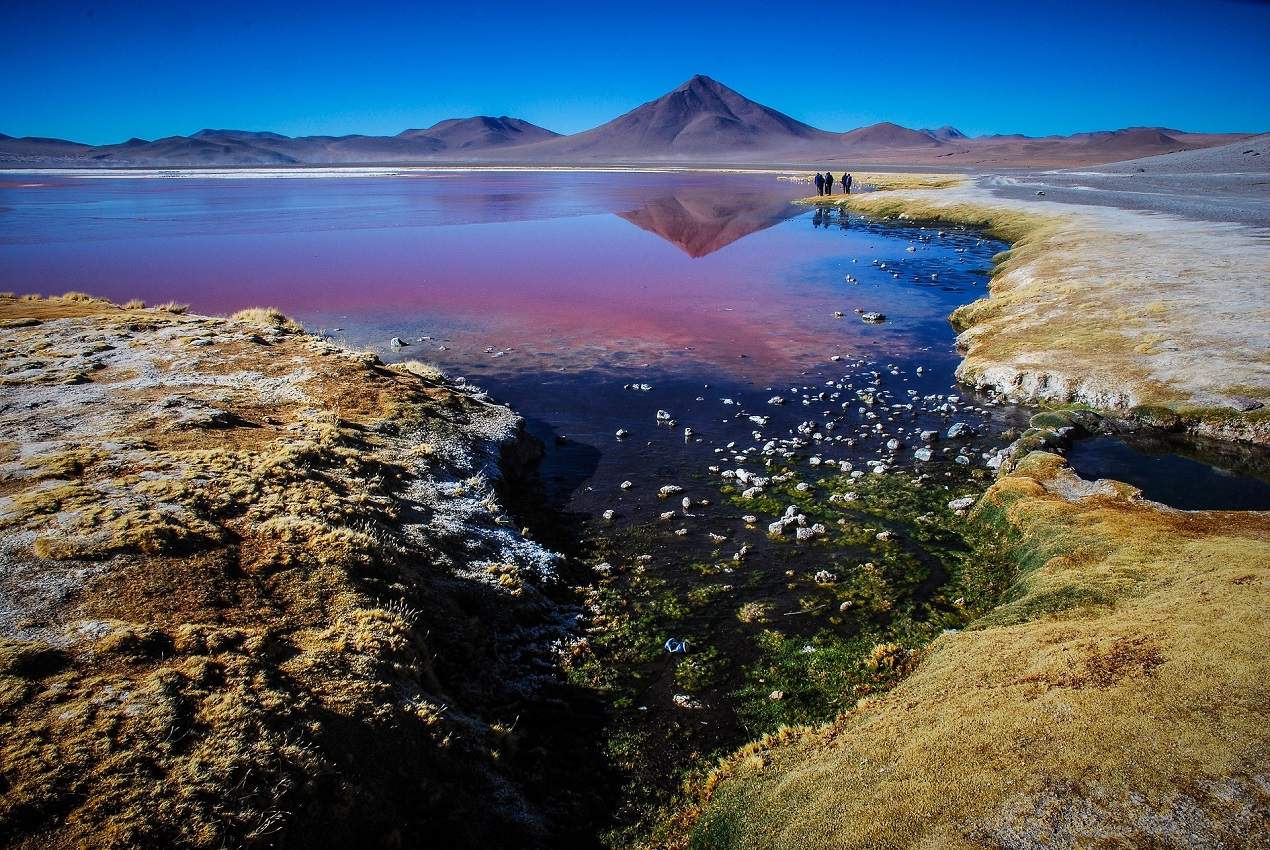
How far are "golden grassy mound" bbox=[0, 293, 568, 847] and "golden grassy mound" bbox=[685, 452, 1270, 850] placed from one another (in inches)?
107

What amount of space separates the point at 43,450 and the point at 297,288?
24001 millimetres

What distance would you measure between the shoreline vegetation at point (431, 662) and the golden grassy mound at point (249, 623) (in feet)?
0.10

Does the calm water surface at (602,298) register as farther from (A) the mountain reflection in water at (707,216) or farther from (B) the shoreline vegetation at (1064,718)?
(B) the shoreline vegetation at (1064,718)

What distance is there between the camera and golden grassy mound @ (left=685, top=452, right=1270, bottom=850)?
16.0ft

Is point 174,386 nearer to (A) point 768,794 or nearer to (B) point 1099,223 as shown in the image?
(A) point 768,794

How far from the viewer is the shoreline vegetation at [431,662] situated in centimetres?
513

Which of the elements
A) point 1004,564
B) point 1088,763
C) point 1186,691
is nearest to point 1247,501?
point 1004,564

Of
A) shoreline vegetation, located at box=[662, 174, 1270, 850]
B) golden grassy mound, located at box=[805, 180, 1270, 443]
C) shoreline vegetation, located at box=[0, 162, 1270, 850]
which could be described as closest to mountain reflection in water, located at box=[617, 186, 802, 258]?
golden grassy mound, located at box=[805, 180, 1270, 443]

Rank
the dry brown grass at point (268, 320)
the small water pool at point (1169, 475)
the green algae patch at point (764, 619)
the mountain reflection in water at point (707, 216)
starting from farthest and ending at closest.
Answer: the mountain reflection in water at point (707, 216)
the dry brown grass at point (268, 320)
the small water pool at point (1169, 475)
the green algae patch at point (764, 619)

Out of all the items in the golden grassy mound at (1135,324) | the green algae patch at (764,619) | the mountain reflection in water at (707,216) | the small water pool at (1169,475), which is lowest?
the green algae patch at (764,619)

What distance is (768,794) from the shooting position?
21.1ft

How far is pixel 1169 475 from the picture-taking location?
43.9 feet

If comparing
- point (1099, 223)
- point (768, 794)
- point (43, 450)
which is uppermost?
point (1099, 223)

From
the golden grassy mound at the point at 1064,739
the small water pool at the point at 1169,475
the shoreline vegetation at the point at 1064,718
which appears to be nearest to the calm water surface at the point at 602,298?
the small water pool at the point at 1169,475
